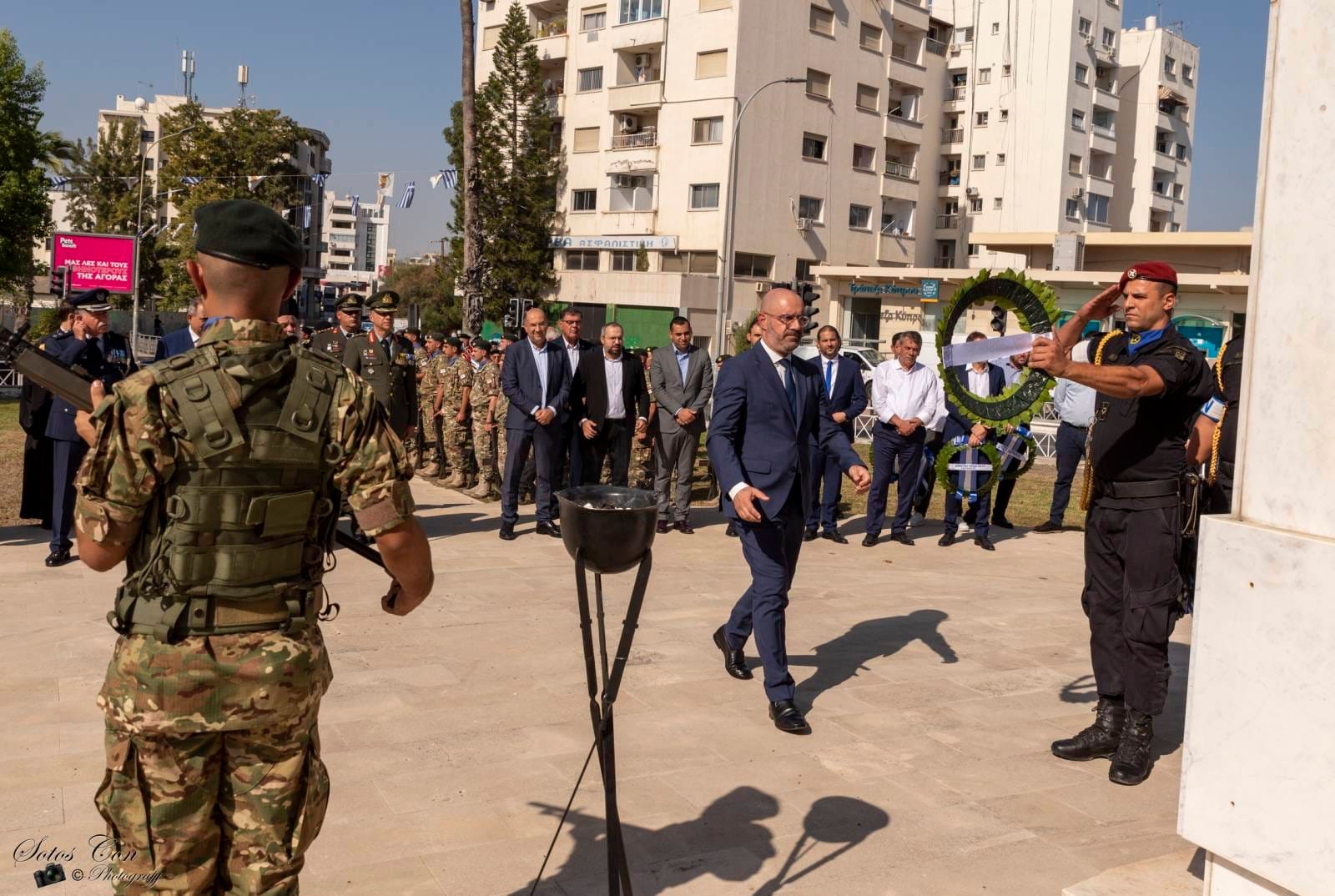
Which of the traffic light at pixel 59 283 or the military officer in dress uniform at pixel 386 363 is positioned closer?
the military officer in dress uniform at pixel 386 363

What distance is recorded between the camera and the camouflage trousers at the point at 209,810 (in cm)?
271

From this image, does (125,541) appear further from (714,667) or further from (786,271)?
(786,271)

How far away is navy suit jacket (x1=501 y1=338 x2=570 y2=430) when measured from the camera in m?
10.8

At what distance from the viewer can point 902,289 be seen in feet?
155

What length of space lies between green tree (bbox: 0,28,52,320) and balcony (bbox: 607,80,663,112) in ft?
76.8

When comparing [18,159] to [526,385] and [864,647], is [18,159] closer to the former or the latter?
[526,385]

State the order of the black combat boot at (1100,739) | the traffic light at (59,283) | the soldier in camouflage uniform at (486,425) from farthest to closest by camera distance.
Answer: the traffic light at (59,283) < the soldier in camouflage uniform at (486,425) < the black combat boot at (1100,739)

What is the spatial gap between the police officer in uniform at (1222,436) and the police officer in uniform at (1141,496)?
0.30 m

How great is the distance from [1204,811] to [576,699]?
3550 mm

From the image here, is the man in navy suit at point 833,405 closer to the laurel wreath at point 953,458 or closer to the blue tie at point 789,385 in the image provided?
the laurel wreath at point 953,458

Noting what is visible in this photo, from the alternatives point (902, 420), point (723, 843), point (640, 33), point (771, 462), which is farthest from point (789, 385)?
point (640, 33)

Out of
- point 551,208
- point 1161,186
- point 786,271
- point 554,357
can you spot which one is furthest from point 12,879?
point 1161,186

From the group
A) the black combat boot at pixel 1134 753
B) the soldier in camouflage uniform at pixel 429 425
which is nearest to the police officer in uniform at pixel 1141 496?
the black combat boot at pixel 1134 753

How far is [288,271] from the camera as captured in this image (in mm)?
2863
